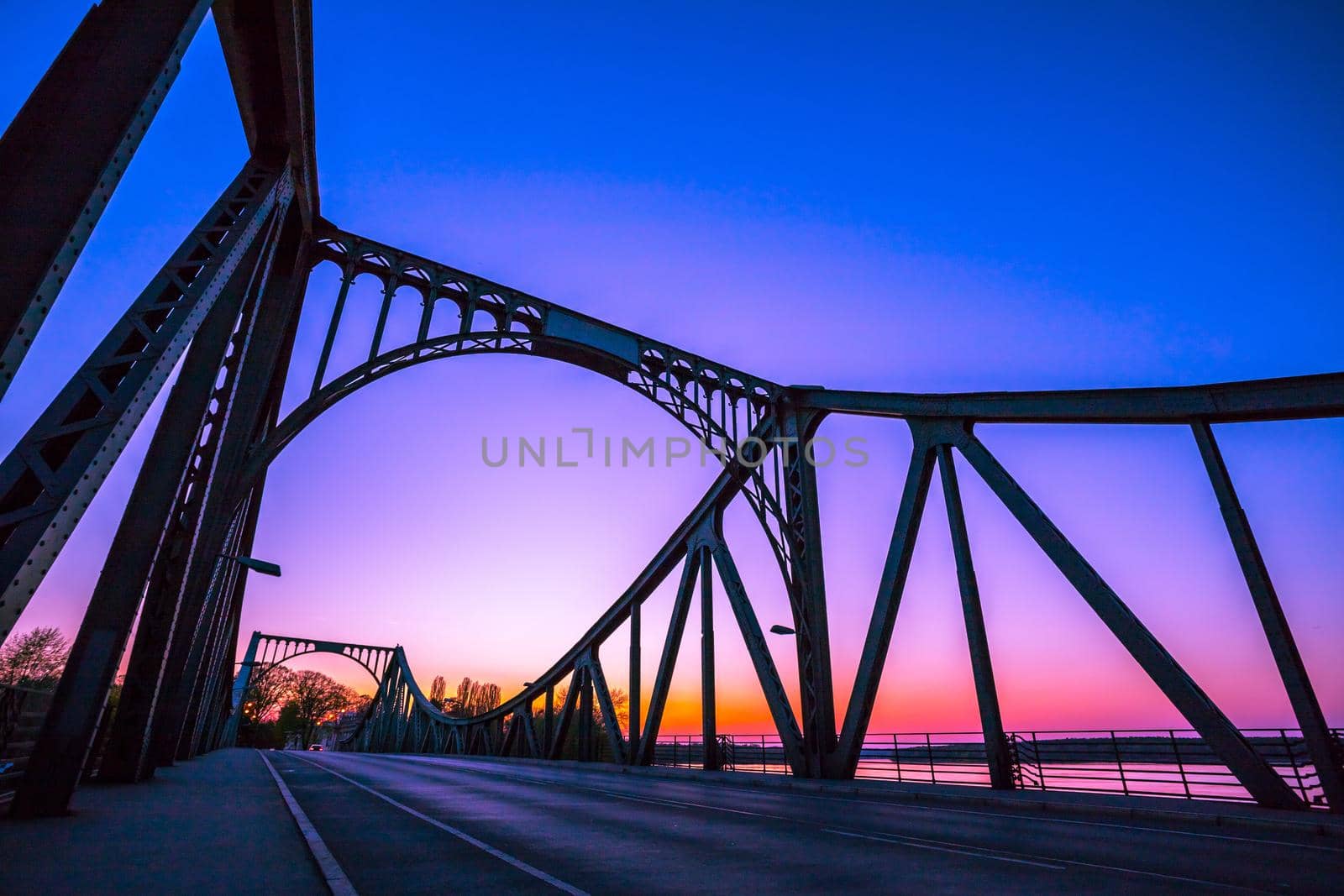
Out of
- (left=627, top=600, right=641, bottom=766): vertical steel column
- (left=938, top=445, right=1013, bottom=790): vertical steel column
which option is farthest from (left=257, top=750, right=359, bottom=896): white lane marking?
(left=627, top=600, right=641, bottom=766): vertical steel column

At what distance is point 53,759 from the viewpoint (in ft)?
24.1

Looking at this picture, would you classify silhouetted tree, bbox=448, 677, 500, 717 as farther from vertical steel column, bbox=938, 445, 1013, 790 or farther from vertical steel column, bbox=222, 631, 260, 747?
vertical steel column, bbox=938, 445, 1013, 790

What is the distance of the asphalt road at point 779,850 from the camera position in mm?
5145

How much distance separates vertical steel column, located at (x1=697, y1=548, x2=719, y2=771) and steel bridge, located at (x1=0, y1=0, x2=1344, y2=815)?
81 millimetres

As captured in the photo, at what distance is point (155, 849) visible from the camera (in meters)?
5.81

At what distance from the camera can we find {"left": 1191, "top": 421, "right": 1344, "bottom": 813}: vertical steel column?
29.8 ft

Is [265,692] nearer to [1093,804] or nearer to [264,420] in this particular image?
[264,420]

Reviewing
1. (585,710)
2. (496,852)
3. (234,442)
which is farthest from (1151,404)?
(585,710)

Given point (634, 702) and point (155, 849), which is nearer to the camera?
point (155, 849)

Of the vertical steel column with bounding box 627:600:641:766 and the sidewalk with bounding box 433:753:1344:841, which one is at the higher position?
the vertical steel column with bounding box 627:600:641:766

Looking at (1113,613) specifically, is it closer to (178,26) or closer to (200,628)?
(178,26)

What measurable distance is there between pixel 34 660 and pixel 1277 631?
55823 mm

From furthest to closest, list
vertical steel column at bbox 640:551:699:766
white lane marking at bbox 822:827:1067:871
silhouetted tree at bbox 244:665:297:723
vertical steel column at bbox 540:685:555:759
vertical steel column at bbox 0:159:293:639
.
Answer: silhouetted tree at bbox 244:665:297:723 < vertical steel column at bbox 540:685:555:759 < vertical steel column at bbox 640:551:699:766 < white lane marking at bbox 822:827:1067:871 < vertical steel column at bbox 0:159:293:639

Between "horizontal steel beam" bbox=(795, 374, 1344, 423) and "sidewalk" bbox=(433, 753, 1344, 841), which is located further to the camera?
"horizontal steel beam" bbox=(795, 374, 1344, 423)
